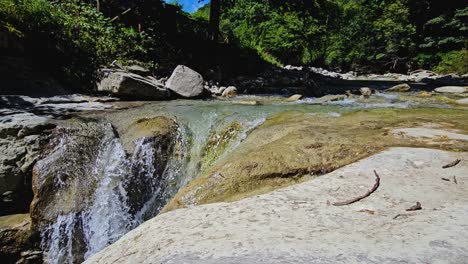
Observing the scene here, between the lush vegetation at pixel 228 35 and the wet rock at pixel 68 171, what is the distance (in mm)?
4116

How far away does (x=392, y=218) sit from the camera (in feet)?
8.27

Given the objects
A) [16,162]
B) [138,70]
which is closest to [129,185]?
[16,162]

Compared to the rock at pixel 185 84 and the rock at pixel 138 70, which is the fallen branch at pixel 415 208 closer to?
A: the rock at pixel 185 84

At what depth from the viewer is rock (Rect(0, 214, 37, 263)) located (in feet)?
17.4

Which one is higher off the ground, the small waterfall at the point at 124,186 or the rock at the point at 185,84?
the rock at the point at 185,84

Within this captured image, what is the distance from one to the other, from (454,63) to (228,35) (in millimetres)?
19150

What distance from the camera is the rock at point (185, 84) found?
33.9 feet

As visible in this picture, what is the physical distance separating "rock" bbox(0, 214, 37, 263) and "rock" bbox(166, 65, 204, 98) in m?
5.83

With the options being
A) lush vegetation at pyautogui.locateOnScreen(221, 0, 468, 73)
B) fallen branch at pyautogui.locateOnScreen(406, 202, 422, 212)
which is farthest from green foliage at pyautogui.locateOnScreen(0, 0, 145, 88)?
lush vegetation at pyautogui.locateOnScreen(221, 0, 468, 73)

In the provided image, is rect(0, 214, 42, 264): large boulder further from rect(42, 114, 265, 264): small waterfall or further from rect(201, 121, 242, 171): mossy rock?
rect(201, 121, 242, 171): mossy rock

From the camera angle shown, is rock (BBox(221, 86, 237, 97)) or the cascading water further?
rock (BBox(221, 86, 237, 97))

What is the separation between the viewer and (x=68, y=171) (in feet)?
19.4

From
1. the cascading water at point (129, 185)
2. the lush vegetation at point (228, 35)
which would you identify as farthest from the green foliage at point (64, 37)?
the cascading water at point (129, 185)

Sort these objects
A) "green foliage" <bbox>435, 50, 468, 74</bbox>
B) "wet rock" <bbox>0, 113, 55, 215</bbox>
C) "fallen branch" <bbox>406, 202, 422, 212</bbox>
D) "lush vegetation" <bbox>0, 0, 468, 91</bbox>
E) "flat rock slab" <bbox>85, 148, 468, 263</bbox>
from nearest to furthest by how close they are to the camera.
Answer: "flat rock slab" <bbox>85, 148, 468, 263</bbox>, "fallen branch" <bbox>406, 202, 422, 212</bbox>, "wet rock" <bbox>0, 113, 55, 215</bbox>, "lush vegetation" <bbox>0, 0, 468, 91</bbox>, "green foliage" <bbox>435, 50, 468, 74</bbox>
